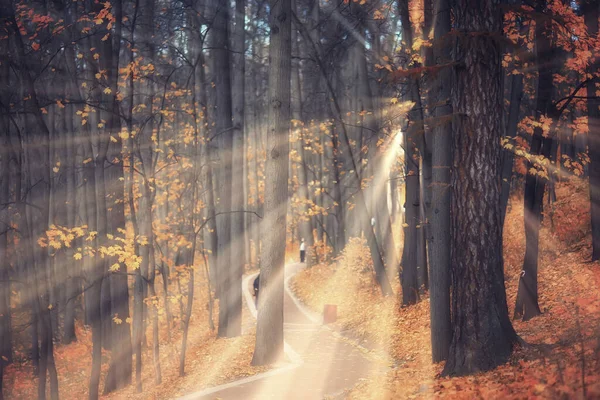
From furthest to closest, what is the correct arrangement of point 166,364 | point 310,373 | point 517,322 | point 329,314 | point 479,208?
point 329,314, point 166,364, point 517,322, point 310,373, point 479,208

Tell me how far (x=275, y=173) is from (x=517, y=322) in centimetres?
607

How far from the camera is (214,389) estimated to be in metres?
11.9

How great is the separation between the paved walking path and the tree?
2.91ft

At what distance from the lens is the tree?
13117 millimetres

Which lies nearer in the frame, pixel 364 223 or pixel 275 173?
pixel 275 173

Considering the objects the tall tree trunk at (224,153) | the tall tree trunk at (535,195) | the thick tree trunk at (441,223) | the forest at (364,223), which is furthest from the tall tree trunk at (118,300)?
the tall tree trunk at (535,195)

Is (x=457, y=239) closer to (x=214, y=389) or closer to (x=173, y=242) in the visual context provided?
(x=214, y=389)

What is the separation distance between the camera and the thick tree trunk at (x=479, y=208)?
883cm

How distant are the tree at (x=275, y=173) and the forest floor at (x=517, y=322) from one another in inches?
117

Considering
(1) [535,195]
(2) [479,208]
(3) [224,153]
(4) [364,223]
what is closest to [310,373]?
(2) [479,208]

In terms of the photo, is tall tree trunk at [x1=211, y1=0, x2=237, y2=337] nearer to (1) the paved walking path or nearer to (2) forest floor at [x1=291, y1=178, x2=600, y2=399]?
(1) the paved walking path

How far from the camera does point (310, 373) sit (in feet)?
41.4

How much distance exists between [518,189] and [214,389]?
2184cm

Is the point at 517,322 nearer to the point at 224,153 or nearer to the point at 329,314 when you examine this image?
the point at 329,314
